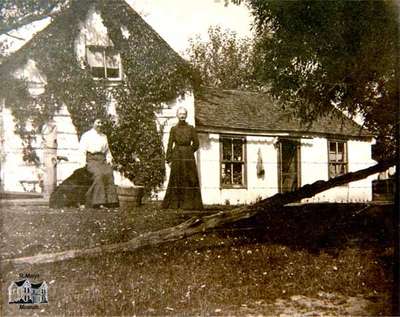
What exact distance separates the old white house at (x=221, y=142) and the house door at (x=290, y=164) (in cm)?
2

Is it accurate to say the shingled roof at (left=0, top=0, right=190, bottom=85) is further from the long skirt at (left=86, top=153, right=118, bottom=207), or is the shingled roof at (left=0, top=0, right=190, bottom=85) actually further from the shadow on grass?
the shadow on grass

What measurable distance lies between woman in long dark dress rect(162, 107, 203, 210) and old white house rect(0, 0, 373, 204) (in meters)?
0.17

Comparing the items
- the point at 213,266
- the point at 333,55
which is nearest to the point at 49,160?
the point at 213,266

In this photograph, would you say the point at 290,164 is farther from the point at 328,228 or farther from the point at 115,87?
the point at 115,87

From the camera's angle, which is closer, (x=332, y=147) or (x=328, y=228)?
(x=328, y=228)

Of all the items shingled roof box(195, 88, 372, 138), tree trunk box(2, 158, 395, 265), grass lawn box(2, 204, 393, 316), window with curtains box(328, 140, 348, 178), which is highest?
shingled roof box(195, 88, 372, 138)

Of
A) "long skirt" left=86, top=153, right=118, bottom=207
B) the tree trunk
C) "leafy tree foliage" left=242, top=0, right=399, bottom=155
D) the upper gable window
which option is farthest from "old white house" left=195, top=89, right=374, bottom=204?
the upper gable window

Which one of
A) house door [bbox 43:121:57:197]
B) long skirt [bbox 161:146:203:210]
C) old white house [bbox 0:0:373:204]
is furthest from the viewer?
old white house [bbox 0:0:373:204]

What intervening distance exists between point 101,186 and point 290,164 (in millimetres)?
3796

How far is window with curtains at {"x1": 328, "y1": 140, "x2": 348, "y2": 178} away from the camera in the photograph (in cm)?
746

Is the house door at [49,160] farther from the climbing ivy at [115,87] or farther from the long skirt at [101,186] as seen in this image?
the long skirt at [101,186]

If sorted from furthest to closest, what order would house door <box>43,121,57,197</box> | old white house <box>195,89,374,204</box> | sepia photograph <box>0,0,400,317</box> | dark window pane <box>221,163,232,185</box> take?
dark window pane <box>221,163,232,185</box>, old white house <box>195,89,374,204</box>, house door <box>43,121,57,197</box>, sepia photograph <box>0,0,400,317</box>

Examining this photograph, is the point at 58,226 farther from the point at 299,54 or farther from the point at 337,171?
the point at 337,171

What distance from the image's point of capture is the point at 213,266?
448 cm
